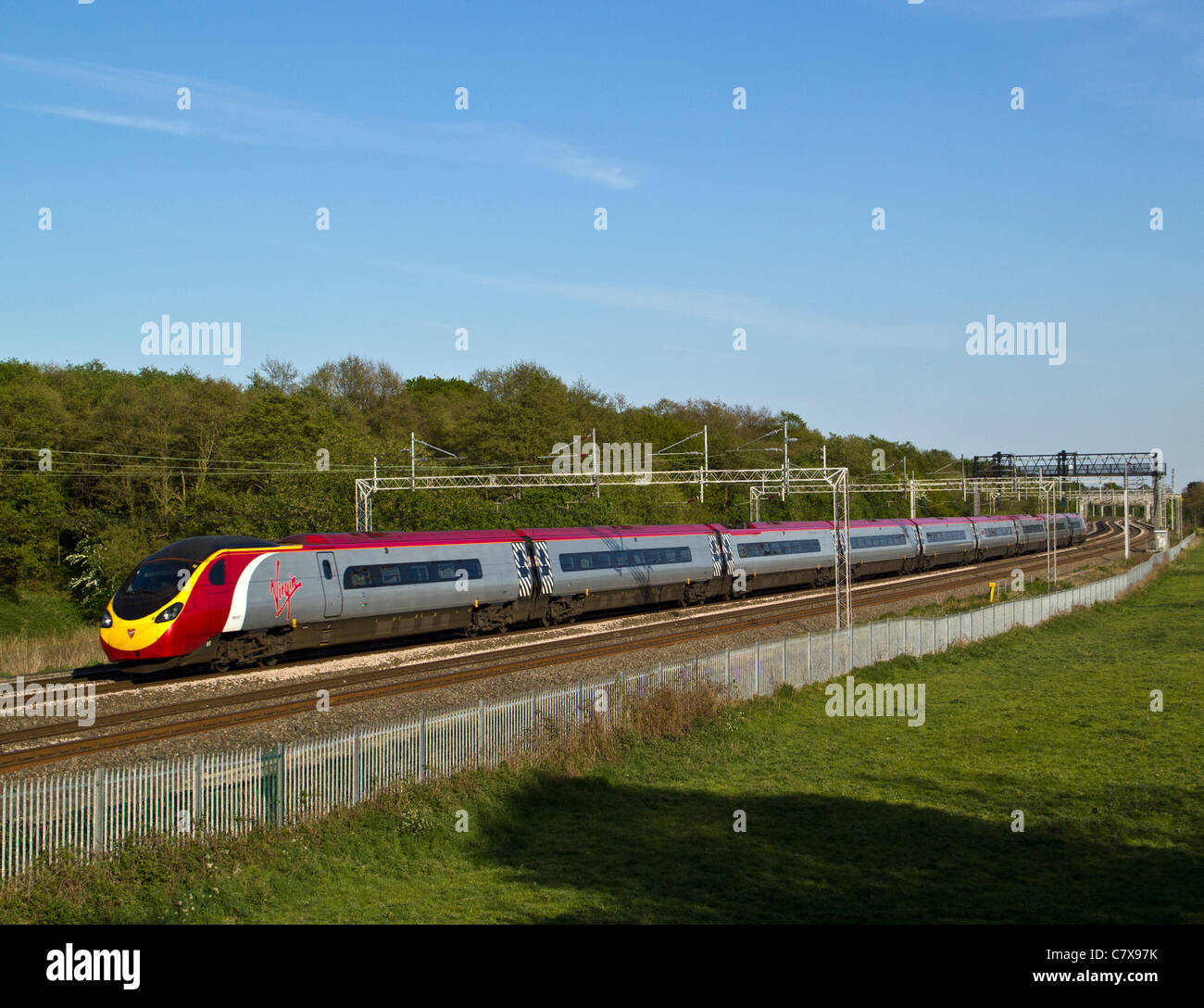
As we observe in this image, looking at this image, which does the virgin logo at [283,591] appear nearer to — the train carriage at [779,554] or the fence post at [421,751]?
the fence post at [421,751]

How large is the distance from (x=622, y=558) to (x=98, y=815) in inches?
1090

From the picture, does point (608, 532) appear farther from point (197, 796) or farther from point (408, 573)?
point (197, 796)

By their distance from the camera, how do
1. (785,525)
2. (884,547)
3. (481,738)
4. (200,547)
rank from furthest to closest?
(884,547) → (785,525) → (200,547) → (481,738)

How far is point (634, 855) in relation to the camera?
43.7 ft

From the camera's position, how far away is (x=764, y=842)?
45.3 ft

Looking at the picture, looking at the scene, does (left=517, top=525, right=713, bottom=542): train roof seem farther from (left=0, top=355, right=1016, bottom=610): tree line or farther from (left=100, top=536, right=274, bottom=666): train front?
(left=0, top=355, right=1016, bottom=610): tree line

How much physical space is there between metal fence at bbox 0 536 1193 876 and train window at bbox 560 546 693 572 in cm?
1372

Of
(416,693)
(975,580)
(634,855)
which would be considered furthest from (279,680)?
(975,580)

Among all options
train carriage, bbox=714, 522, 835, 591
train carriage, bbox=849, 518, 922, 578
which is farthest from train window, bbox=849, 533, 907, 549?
train carriage, bbox=714, 522, 835, 591

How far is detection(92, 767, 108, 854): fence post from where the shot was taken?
38.5 feet

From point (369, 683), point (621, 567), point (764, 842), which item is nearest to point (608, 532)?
point (621, 567)

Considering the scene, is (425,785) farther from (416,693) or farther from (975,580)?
(975,580)

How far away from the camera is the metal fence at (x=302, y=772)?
11781 mm
